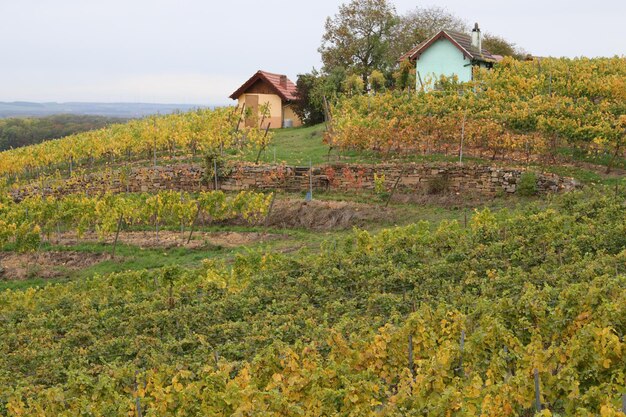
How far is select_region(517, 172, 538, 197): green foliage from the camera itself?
22.6m

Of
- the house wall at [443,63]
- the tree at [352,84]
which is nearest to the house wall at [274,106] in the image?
the tree at [352,84]

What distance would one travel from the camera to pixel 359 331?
10414mm

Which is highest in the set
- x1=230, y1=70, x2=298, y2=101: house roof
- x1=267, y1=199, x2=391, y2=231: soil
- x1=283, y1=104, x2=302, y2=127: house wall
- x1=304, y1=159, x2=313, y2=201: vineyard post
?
x1=230, y1=70, x2=298, y2=101: house roof

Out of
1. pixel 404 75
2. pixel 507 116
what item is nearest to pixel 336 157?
pixel 507 116

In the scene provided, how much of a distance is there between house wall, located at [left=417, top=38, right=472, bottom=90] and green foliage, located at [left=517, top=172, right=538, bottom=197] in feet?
44.5

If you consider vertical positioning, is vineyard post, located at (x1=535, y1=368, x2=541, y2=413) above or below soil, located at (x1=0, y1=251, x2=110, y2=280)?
above

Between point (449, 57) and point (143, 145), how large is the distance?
15.3 m

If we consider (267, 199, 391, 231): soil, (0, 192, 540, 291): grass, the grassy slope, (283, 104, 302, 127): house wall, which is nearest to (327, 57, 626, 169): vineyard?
the grassy slope

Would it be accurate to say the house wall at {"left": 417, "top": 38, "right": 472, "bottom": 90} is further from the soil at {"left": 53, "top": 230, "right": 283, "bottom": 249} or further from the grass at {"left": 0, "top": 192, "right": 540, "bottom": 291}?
the soil at {"left": 53, "top": 230, "right": 283, "bottom": 249}

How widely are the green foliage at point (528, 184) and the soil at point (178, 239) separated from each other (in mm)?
7421

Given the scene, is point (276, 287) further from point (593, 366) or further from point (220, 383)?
point (593, 366)

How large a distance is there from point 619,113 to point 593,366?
20.6 m

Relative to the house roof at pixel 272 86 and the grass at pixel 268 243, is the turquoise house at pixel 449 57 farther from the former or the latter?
the grass at pixel 268 243

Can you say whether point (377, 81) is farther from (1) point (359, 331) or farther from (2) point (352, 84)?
(1) point (359, 331)
